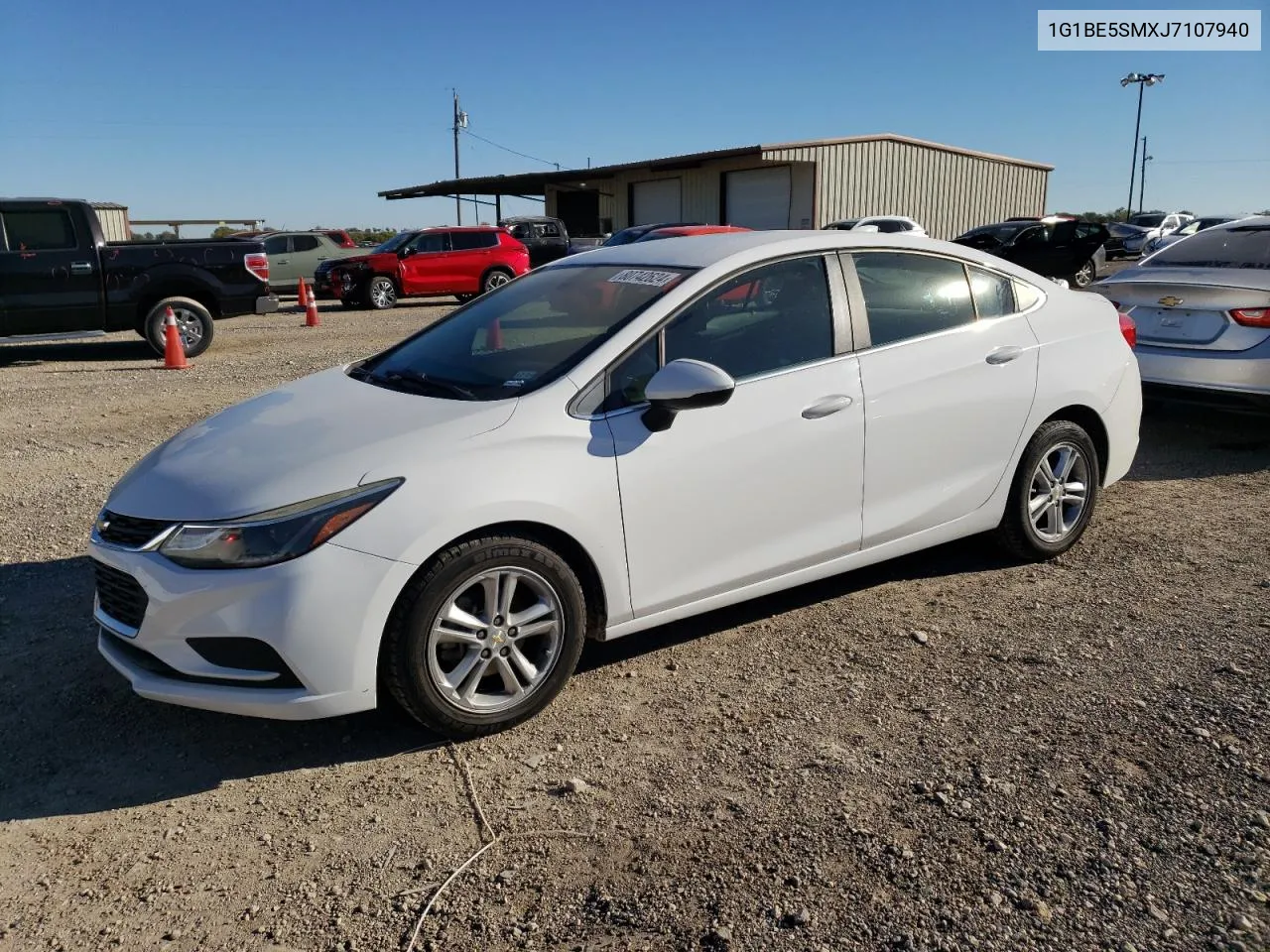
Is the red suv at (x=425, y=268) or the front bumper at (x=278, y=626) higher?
the red suv at (x=425, y=268)

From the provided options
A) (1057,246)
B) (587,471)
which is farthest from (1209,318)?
(1057,246)

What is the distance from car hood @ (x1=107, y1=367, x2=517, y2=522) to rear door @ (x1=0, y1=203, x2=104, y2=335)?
31.5 ft

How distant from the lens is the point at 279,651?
3.10 m

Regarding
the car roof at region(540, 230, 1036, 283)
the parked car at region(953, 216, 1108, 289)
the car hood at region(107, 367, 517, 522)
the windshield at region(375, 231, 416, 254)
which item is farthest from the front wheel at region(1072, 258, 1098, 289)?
the car hood at region(107, 367, 517, 522)

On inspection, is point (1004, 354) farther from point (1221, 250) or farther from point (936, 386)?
point (1221, 250)

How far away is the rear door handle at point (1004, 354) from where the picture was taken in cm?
456

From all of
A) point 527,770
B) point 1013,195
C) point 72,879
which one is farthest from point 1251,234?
point 1013,195

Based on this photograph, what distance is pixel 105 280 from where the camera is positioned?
40.2 ft

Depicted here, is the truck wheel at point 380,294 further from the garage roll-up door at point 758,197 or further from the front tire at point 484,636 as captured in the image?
the front tire at point 484,636

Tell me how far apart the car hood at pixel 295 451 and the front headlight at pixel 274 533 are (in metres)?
0.03

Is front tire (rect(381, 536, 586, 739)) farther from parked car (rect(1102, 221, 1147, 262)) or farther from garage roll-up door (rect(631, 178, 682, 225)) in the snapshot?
parked car (rect(1102, 221, 1147, 262))

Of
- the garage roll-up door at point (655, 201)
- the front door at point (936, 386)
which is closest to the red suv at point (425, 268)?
the garage roll-up door at point (655, 201)

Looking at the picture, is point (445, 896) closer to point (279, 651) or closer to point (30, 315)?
point (279, 651)

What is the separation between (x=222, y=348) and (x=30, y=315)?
9.27 ft
